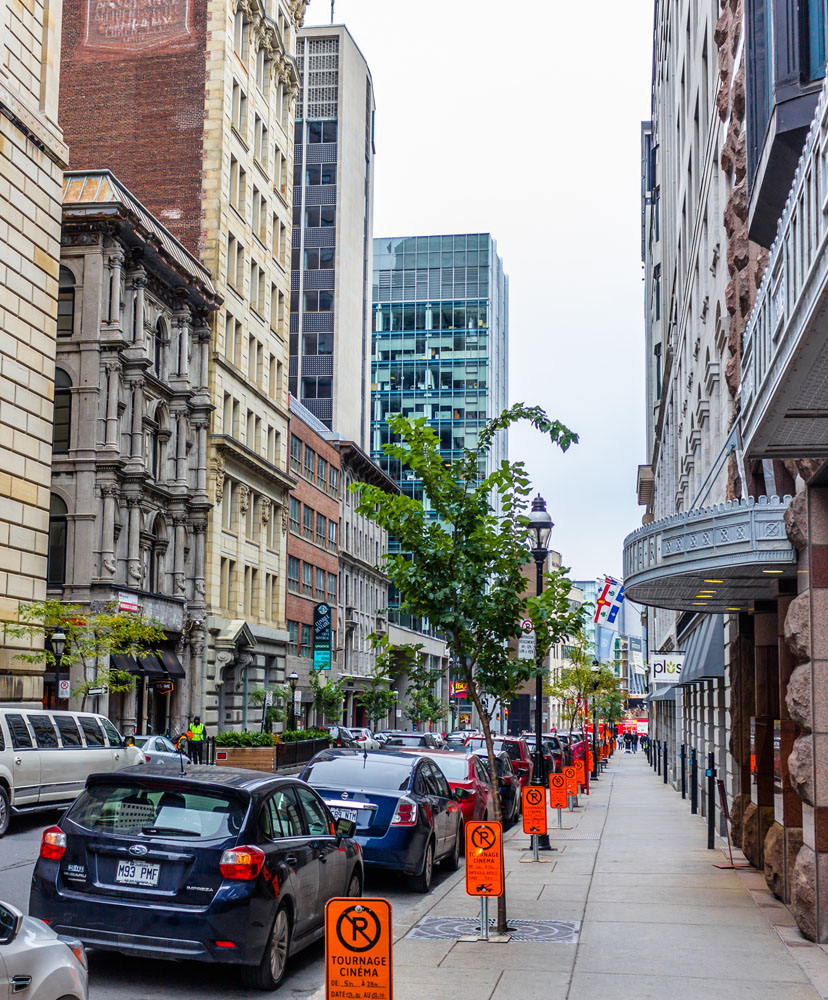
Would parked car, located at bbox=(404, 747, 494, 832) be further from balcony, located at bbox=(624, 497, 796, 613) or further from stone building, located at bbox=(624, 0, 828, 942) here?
balcony, located at bbox=(624, 497, 796, 613)

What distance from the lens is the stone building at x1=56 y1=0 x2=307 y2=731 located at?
54219mm

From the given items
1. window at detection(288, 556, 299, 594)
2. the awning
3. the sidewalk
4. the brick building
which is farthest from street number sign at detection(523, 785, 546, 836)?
window at detection(288, 556, 299, 594)

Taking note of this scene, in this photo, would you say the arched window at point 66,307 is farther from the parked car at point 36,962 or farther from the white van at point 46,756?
the parked car at point 36,962

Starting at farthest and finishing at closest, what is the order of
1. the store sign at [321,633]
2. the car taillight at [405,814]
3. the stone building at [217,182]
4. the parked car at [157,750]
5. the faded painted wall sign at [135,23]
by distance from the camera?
the store sign at [321,633] → the faded painted wall sign at [135,23] → the stone building at [217,182] → the parked car at [157,750] → the car taillight at [405,814]

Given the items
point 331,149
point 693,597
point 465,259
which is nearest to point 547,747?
point 693,597

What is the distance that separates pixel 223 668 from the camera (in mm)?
54000

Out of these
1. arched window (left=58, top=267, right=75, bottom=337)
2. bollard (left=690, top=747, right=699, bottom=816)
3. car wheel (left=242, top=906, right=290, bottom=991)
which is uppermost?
arched window (left=58, top=267, right=75, bottom=337)

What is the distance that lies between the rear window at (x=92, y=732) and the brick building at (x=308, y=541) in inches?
1613

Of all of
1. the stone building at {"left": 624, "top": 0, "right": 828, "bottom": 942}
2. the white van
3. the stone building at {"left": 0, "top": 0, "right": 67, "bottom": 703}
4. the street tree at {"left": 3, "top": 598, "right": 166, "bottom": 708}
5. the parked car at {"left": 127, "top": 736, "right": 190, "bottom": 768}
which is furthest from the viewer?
the street tree at {"left": 3, "top": 598, "right": 166, "bottom": 708}

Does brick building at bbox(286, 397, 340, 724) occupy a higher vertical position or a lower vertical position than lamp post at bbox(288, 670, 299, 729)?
higher

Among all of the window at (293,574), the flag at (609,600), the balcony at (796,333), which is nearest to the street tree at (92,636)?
the flag at (609,600)

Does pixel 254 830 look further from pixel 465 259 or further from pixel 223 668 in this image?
pixel 465 259

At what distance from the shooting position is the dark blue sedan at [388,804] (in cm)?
1501

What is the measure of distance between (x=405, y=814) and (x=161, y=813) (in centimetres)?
603
